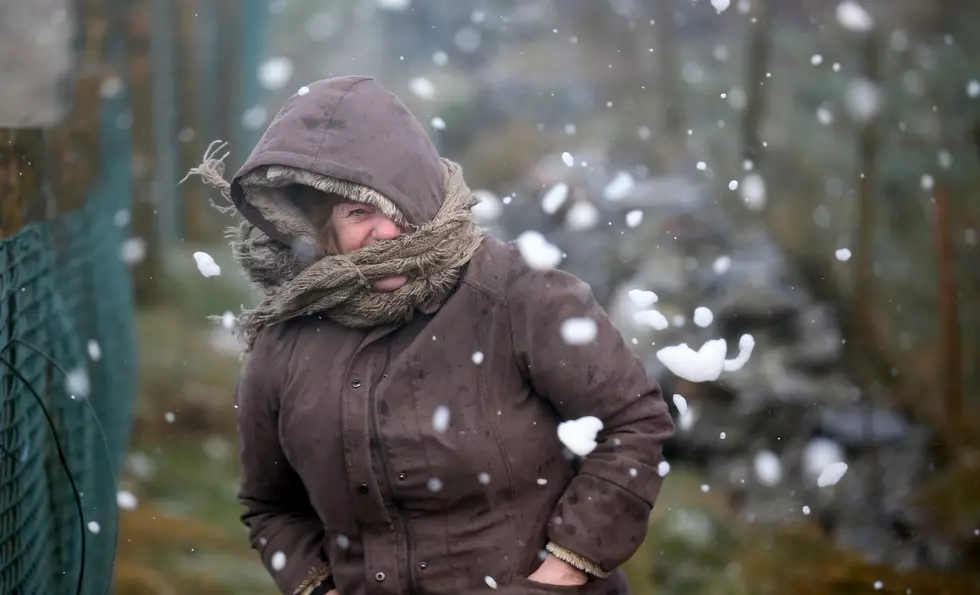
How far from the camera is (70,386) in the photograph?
215 centimetres

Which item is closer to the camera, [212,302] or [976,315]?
[976,315]

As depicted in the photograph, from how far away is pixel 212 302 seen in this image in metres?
2.12

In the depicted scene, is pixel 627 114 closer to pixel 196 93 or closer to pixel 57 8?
pixel 196 93

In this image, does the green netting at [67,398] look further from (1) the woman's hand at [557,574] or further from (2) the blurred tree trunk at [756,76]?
(2) the blurred tree trunk at [756,76]

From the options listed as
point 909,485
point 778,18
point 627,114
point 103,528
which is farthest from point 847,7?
point 103,528

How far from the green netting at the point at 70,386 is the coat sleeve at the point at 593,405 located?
1.15 m

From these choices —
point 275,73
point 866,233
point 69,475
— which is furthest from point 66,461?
point 866,233

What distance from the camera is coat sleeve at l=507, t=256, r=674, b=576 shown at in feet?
4.66

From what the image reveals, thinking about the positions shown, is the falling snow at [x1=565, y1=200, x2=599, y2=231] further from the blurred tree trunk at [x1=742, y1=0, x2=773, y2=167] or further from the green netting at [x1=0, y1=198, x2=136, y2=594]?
the green netting at [x1=0, y1=198, x2=136, y2=594]

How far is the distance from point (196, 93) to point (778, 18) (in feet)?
4.22

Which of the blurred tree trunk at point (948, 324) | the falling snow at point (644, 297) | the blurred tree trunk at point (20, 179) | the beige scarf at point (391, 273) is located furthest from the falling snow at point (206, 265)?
the blurred tree trunk at point (948, 324)

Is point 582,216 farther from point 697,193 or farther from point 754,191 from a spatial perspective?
point 754,191

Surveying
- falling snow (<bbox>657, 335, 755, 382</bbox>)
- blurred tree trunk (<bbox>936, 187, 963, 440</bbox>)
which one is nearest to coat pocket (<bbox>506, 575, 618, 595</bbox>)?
falling snow (<bbox>657, 335, 755, 382</bbox>)

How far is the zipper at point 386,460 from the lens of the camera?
1.46 meters
